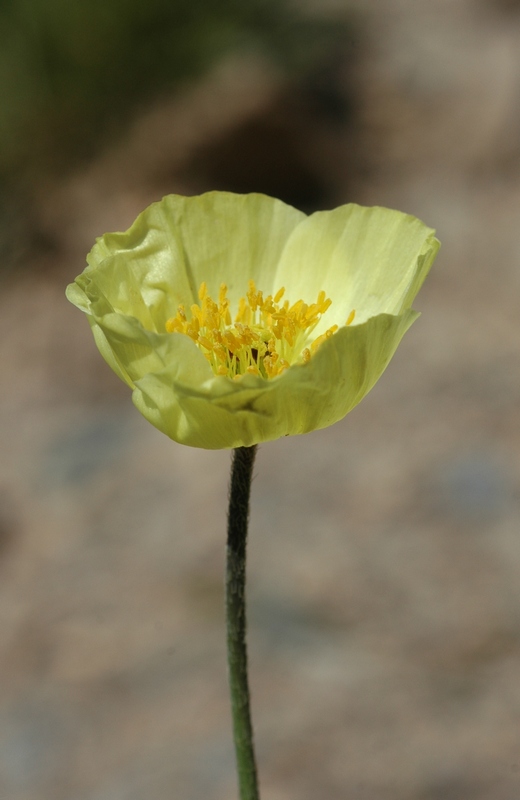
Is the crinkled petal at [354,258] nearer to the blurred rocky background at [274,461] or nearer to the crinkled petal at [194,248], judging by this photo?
the crinkled petal at [194,248]

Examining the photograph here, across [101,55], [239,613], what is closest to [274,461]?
[239,613]

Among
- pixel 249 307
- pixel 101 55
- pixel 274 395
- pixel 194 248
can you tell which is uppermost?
pixel 101 55

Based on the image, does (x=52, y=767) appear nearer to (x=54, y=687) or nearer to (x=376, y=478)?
(x=54, y=687)

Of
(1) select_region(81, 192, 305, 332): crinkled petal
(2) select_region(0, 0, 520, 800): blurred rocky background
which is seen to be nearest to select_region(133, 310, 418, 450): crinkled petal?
(1) select_region(81, 192, 305, 332): crinkled petal

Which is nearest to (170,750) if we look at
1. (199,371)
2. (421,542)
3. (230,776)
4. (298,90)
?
(230,776)

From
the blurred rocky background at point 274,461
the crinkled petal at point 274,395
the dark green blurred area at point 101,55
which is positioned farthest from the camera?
the dark green blurred area at point 101,55

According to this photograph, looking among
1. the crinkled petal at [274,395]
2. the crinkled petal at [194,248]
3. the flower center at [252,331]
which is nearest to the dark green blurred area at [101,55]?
the crinkled petal at [194,248]

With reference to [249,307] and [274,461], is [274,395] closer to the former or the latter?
[249,307]
